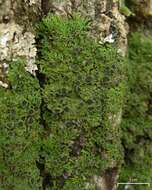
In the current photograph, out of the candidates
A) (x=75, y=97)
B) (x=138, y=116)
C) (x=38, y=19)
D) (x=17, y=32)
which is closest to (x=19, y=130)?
(x=75, y=97)

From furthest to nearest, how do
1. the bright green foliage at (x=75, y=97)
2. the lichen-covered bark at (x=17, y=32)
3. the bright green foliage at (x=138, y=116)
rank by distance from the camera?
the bright green foliage at (x=138, y=116) < the bright green foliage at (x=75, y=97) < the lichen-covered bark at (x=17, y=32)

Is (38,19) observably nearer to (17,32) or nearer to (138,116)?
(17,32)

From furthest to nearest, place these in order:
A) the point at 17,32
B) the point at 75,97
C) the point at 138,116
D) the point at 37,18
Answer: the point at 138,116, the point at 75,97, the point at 37,18, the point at 17,32

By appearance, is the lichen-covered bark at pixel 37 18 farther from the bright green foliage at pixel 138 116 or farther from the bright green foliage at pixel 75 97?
the bright green foliage at pixel 138 116

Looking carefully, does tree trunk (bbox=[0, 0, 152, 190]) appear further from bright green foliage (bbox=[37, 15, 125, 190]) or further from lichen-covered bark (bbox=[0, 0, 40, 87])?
bright green foliage (bbox=[37, 15, 125, 190])

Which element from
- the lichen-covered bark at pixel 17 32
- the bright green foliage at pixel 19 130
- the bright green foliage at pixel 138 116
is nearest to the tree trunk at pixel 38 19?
the lichen-covered bark at pixel 17 32

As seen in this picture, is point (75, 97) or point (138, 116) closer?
point (75, 97)

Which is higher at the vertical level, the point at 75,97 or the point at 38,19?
the point at 38,19
